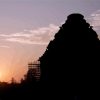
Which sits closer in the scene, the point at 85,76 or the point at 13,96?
the point at 85,76

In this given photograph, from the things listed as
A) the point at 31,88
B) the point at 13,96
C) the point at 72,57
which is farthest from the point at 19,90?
the point at 72,57

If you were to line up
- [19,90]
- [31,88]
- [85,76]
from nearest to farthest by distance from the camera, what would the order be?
[85,76] < [31,88] < [19,90]

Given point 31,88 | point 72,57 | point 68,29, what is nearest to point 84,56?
point 72,57

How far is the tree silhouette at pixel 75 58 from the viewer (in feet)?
105

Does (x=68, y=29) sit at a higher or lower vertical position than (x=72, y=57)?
higher

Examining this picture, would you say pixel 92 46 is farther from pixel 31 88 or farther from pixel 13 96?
pixel 13 96

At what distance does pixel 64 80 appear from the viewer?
107 ft

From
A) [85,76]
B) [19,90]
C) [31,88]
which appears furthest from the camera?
[19,90]

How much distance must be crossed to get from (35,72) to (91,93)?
12013mm

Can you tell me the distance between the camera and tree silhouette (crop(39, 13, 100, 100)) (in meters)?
32.0

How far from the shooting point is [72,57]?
32031 millimetres

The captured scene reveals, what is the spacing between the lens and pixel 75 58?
3197 cm

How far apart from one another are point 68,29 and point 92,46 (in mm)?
2856

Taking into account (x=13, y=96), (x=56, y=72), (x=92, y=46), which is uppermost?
(x=92, y=46)
